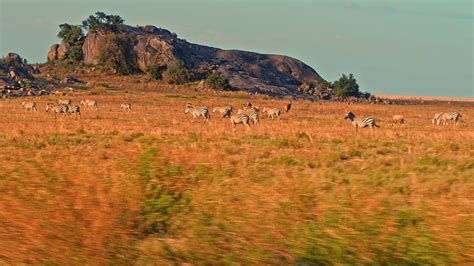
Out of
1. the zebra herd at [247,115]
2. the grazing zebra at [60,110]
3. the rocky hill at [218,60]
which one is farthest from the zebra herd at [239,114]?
the rocky hill at [218,60]

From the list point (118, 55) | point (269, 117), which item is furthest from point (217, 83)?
point (269, 117)

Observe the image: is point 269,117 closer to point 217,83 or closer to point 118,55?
point 217,83

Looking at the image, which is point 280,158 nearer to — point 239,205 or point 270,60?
point 239,205

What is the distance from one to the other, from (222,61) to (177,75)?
63.7ft

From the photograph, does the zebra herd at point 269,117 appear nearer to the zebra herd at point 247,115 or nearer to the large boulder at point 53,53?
the zebra herd at point 247,115

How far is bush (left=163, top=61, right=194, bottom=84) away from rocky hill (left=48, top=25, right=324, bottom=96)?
18.4ft

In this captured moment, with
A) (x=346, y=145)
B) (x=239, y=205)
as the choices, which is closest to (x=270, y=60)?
(x=346, y=145)

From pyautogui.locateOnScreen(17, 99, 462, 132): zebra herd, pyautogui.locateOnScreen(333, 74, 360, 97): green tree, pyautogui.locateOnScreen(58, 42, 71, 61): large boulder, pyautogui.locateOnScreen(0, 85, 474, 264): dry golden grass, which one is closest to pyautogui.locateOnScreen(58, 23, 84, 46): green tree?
pyautogui.locateOnScreen(58, 42, 71, 61): large boulder

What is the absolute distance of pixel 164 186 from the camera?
33.3ft

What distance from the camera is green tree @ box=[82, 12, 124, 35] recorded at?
9262cm

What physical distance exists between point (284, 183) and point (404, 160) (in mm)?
3211

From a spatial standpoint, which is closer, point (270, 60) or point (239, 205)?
point (239, 205)

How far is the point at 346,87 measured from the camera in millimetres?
86125

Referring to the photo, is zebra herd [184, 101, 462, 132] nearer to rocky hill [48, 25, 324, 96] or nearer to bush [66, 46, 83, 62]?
rocky hill [48, 25, 324, 96]
